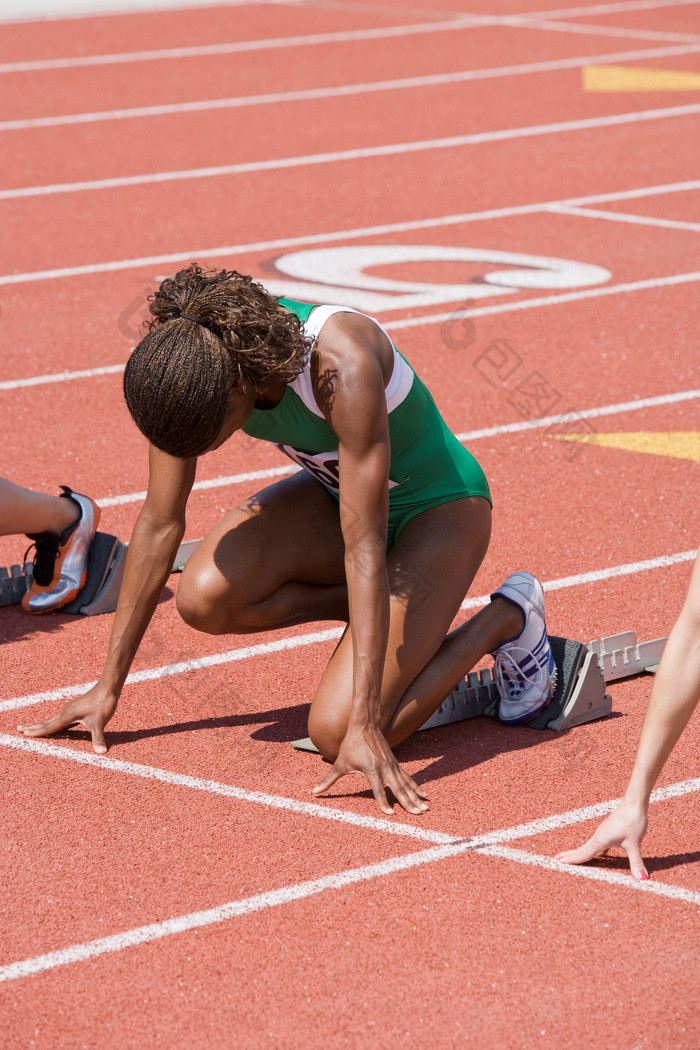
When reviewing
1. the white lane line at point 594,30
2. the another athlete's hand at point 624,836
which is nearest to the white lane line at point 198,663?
the another athlete's hand at point 624,836

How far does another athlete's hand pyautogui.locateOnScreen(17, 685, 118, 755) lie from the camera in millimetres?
3922

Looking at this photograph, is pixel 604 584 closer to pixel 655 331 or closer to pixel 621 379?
pixel 621 379

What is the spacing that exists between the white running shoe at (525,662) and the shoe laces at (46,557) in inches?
67.4

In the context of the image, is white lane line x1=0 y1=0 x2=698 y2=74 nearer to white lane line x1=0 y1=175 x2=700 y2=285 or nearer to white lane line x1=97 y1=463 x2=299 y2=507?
white lane line x1=0 y1=175 x2=700 y2=285

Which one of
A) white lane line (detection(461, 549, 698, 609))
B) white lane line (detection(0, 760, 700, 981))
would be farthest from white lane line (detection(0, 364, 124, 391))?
white lane line (detection(0, 760, 700, 981))

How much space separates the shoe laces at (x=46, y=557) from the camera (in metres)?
4.97

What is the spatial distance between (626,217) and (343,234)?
2.19 metres

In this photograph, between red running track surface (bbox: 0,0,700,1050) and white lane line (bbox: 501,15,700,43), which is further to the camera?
white lane line (bbox: 501,15,700,43)

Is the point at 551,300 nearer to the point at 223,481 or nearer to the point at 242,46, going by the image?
the point at 223,481

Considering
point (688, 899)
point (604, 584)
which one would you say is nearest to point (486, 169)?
point (604, 584)

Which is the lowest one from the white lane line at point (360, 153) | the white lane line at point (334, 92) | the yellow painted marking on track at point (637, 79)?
the white lane line at point (360, 153)

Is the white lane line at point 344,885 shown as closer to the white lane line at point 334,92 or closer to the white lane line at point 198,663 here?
the white lane line at point 198,663

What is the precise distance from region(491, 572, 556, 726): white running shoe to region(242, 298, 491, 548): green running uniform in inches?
12.8

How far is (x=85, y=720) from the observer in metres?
3.93
